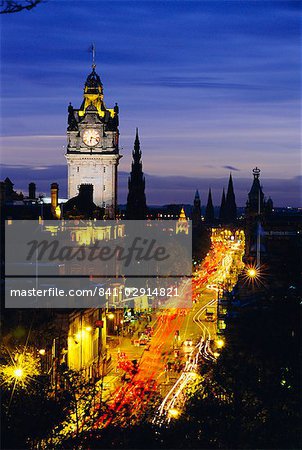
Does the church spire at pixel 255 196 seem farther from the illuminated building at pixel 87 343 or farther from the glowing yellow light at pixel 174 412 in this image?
the glowing yellow light at pixel 174 412

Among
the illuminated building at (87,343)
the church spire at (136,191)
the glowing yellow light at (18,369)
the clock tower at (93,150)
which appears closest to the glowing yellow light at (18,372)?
the glowing yellow light at (18,369)

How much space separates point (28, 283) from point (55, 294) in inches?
101

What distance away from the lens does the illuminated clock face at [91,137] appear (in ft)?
399

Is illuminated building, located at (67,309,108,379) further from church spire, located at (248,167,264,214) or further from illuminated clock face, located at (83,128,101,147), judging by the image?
illuminated clock face, located at (83,128,101,147)

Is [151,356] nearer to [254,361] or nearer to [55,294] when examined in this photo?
[55,294]

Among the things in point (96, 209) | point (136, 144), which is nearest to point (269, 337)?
point (96, 209)

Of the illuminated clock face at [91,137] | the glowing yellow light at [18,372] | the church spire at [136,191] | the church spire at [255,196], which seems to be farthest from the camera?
the church spire at [136,191]

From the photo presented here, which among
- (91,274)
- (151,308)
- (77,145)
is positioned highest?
(77,145)

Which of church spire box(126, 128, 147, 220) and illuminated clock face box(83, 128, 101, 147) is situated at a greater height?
illuminated clock face box(83, 128, 101, 147)

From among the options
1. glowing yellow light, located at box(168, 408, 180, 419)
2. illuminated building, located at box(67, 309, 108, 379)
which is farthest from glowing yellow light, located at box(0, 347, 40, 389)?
illuminated building, located at box(67, 309, 108, 379)

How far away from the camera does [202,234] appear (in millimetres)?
196875

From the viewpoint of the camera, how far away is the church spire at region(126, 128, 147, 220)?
456 ft

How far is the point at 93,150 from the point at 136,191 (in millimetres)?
24154

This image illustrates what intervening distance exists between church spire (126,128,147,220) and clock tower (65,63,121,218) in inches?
517
